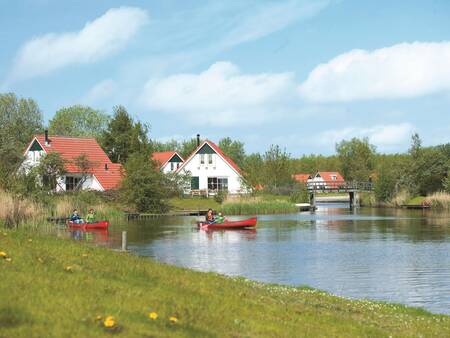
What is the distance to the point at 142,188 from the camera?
61.7m

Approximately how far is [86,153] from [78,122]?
172 feet

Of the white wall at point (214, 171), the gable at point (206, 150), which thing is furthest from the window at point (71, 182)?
the gable at point (206, 150)

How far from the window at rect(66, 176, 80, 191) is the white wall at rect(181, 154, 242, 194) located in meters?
14.4

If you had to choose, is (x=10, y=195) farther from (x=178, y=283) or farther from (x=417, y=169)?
(x=417, y=169)

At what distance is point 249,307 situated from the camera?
38.0 ft

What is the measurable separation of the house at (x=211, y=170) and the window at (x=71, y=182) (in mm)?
14525

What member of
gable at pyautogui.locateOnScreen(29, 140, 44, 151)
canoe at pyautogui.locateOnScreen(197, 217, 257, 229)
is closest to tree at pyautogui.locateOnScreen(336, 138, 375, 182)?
gable at pyautogui.locateOnScreen(29, 140, 44, 151)

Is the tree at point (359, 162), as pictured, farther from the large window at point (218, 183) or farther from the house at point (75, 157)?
the house at point (75, 157)

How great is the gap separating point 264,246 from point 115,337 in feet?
87.0

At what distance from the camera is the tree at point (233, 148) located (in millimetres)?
138750

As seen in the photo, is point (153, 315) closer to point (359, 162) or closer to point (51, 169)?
point (51, 169)

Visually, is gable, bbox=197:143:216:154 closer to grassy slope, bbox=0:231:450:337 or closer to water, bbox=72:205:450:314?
water, bbox=72:205:450:314

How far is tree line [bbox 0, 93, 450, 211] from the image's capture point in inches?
2457

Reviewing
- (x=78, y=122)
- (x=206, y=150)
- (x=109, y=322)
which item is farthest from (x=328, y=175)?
(x=109, y=322)
